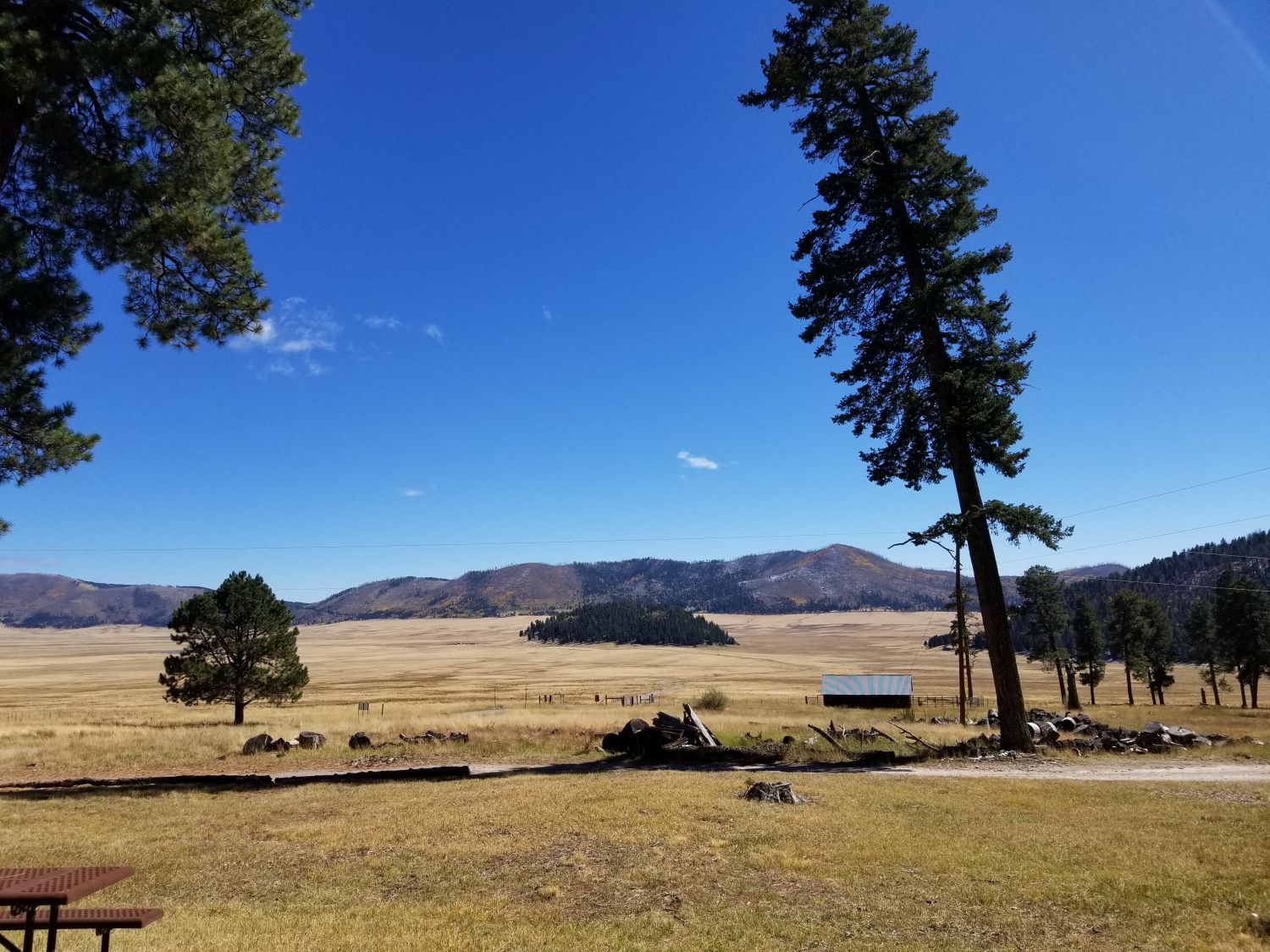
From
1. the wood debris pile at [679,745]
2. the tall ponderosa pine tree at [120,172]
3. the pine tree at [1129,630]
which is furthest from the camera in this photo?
the pine tree at [1129,630]

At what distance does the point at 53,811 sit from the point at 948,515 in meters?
22.6

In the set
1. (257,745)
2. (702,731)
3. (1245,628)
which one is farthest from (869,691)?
(257,745)

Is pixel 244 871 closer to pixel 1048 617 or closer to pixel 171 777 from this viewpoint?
pixel 171 777

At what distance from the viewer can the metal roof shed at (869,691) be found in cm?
5794

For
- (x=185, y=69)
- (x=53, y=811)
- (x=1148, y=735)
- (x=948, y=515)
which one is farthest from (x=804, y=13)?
(x=53, y=811)

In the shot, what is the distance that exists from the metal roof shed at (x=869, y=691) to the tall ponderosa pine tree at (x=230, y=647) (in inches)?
1648

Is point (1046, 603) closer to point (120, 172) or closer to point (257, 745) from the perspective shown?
point (257, 745)

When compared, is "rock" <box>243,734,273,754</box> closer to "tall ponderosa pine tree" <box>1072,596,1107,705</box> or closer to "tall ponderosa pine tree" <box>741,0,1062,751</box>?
"tall ponderosa pine tree" <box>741,0,1062,751</box>

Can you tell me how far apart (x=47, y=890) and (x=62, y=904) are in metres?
0.16

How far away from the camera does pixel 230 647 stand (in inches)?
1499

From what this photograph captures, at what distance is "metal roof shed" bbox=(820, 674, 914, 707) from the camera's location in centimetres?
5794

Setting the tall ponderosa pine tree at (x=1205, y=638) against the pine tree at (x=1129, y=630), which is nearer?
the pine tree at (x=1129, y=630)

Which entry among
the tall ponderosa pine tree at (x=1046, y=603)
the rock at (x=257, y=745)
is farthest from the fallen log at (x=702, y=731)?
the tall ponderosa pine tree at (x=1046, y=603)

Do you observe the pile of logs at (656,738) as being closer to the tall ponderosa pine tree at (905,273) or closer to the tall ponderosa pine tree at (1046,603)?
the tall ponderosa pine tree at (905,273)
